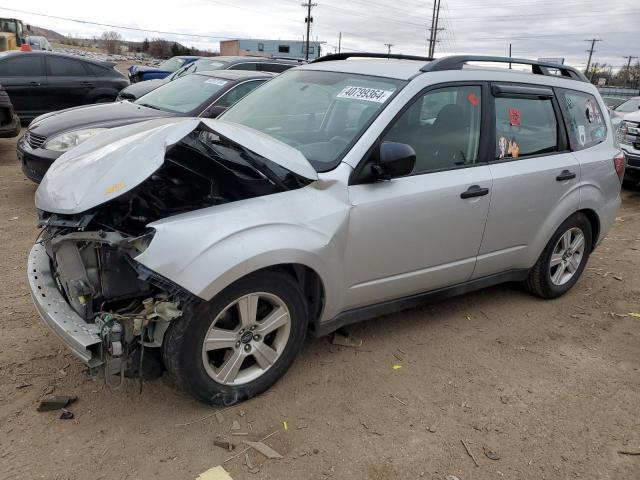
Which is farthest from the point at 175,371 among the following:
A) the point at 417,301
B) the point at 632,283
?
the point at 632,283

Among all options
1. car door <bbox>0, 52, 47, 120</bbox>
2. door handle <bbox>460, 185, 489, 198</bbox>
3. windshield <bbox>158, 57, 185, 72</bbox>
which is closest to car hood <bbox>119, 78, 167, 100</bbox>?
car door <bbox>0, 52, 47, 120</bbox>

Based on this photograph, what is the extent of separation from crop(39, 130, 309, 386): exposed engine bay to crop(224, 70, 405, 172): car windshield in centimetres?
46

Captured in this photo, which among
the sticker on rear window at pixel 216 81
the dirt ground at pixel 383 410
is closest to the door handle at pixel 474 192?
the dirt ground at pixel 383 410

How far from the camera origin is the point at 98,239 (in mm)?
2662

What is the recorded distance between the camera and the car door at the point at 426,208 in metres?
3.26

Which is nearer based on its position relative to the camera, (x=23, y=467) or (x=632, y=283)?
(x=23, y=467)

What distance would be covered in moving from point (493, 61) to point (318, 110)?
1.40 m

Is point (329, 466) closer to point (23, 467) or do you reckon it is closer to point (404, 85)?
point (23, 467)

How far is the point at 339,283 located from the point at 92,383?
154 cm

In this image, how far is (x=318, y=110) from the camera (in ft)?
12.2

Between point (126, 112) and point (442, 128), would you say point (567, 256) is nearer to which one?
point (442, 128)

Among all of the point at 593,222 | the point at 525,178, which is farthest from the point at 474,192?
the point at 593,222

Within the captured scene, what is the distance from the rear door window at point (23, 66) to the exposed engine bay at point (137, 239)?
9.01 metres

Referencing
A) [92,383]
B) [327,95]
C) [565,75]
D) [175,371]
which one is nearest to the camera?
[175,371]
